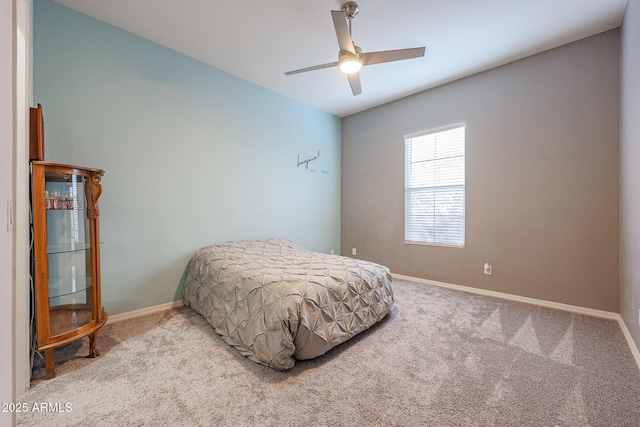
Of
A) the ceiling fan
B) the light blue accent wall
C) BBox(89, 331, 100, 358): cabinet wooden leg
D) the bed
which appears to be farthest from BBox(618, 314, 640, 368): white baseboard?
BBox(89, 331, 100, 358): cabinet wooden leg

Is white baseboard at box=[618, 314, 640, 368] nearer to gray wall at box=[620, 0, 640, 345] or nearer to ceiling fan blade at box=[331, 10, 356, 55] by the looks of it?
gray wall at box=[620, 0, 640, 345]

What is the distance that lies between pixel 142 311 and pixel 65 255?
40.9 inches

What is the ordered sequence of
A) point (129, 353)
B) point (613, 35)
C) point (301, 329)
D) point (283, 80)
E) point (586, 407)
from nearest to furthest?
point (586, 407), point (301, 329), point (129, 353), point (613, 35), point (283, 80)

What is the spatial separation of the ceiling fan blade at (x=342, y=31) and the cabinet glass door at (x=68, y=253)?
2173 mm

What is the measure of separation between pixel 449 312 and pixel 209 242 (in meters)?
2.82

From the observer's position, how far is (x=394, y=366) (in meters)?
1.84

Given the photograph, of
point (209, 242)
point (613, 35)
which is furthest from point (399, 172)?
point (209, 242)

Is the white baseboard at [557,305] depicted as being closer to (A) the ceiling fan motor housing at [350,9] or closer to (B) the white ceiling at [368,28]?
(B) the white ceiling at [368,28]

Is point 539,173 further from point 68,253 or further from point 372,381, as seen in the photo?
point 68,253

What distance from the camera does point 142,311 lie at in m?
2.73

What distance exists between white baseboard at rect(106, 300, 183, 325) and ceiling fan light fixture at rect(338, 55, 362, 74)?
2976 millimetres

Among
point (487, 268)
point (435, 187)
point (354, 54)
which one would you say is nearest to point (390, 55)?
point (354, 54)

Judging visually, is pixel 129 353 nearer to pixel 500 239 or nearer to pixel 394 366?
pixel 394 366

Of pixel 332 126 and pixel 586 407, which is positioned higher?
pixel 332 126
